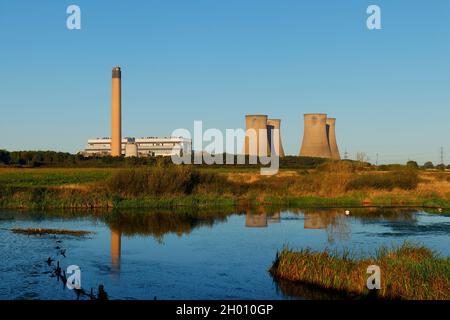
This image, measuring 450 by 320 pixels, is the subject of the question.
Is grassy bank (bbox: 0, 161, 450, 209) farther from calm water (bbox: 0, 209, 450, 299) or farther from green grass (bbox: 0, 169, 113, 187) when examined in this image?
green grass (bbox: 0, 169, 113, 187)

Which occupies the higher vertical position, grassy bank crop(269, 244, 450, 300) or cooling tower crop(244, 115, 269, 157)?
cooling tower crop(244, 115, 269, 157)

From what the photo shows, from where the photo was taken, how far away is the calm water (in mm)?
10812

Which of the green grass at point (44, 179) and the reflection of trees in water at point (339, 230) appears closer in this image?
the reflection of trees in water at point (339, 230)

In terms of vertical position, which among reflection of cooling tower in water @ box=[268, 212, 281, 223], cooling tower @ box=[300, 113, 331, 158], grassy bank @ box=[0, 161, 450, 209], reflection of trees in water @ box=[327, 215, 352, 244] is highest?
cooling tower @ box=[300, 113, 331, 158]

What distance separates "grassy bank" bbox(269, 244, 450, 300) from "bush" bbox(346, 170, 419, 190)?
61.6ft

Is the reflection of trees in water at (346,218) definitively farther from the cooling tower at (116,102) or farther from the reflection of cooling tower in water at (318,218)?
the cooling tower at (116,102)

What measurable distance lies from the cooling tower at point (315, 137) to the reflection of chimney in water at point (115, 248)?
40.0 meters

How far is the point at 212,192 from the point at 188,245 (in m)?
12.3

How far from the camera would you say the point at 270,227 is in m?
19.5

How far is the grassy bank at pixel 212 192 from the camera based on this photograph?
25.9 meters

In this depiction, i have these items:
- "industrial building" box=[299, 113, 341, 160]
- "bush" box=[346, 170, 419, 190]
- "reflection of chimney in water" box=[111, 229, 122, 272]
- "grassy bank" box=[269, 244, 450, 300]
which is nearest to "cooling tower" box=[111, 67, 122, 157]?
"industrial building" box=[299, 113, 341, 160]
